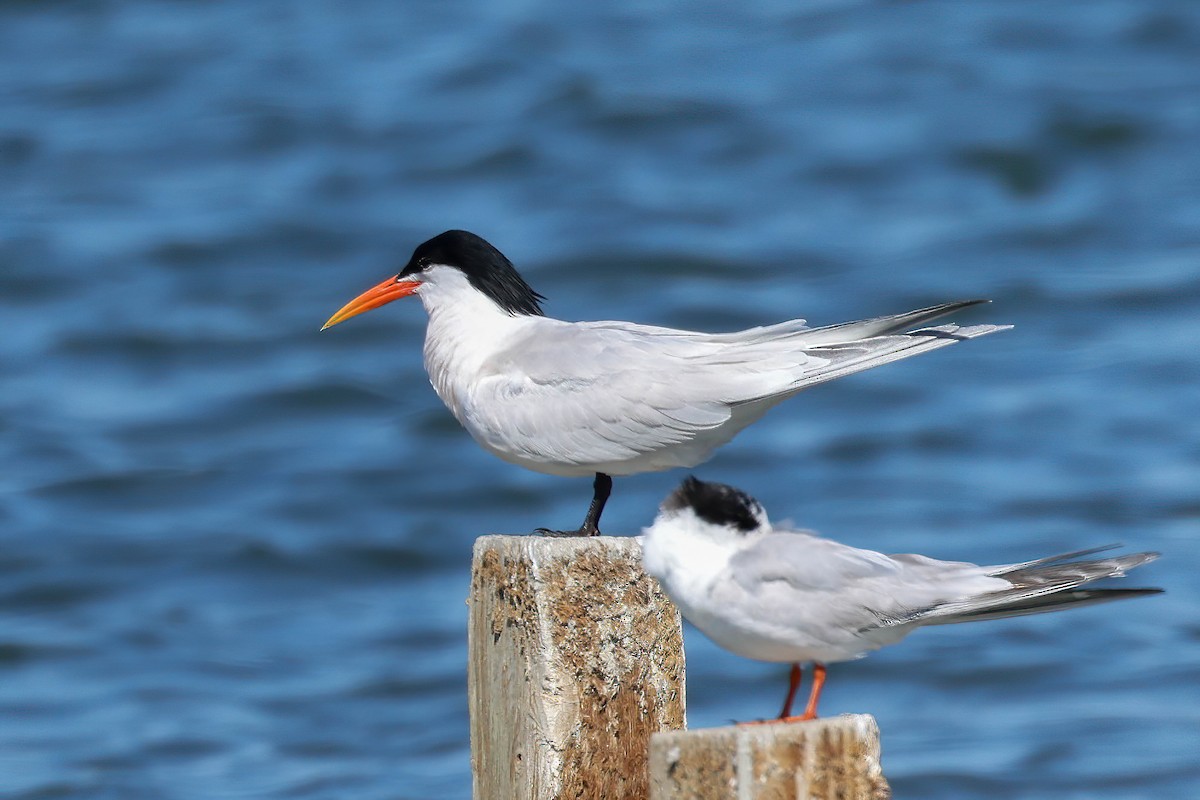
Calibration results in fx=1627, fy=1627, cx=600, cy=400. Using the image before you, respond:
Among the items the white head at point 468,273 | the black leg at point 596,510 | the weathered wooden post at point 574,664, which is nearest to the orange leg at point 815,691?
the weathered wooden post at point 574,664

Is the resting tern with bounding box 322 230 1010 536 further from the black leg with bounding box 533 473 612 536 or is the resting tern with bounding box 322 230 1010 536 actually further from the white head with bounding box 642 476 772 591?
the white head with bounding box 642 476 772 591

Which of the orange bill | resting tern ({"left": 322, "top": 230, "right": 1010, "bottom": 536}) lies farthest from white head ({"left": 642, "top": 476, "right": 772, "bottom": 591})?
the orange bill

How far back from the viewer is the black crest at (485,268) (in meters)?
5.56

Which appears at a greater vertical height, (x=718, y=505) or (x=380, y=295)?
(x=380, y=295)

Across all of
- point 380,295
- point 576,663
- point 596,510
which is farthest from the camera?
point 380,295

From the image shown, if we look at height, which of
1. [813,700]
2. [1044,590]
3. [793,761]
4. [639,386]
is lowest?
[793,761]

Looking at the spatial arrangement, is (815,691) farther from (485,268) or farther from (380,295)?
(380,295)

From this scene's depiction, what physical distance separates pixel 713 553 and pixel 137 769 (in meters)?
7.29

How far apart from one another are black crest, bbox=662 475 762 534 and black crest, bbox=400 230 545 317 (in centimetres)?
206

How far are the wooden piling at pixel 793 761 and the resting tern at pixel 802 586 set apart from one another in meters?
0.32

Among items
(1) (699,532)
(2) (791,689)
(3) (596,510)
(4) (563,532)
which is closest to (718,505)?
(1) (699,532)

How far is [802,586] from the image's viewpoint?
3521 millimetres

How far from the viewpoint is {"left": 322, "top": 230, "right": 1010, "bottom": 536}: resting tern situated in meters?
4.54

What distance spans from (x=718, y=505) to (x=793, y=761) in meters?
0.65
